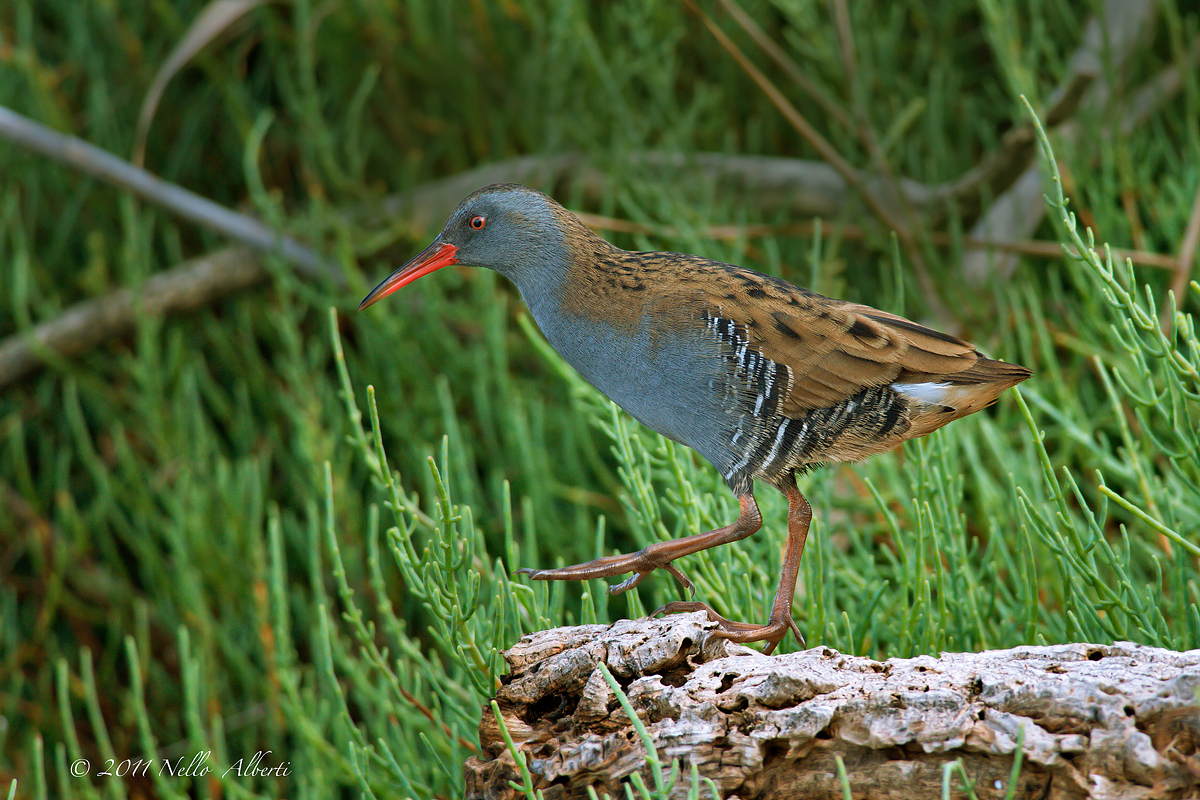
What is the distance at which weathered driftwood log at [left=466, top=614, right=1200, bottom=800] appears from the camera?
137 centimetres

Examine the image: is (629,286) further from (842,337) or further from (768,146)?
(768,146)

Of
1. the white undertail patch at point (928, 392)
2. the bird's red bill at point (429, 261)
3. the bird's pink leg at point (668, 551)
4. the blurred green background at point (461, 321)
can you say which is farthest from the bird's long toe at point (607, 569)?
the bird's red bill at point (429, 261)

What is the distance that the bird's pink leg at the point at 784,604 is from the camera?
1919mm

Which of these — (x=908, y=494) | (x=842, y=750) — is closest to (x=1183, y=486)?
(x=908, y=494)

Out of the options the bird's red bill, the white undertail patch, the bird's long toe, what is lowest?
the bird's long toe

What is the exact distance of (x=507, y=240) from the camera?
2184 mm

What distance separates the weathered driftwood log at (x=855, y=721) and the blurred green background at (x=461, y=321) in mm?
488

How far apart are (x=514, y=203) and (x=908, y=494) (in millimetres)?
1362

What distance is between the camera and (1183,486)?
8.42ft

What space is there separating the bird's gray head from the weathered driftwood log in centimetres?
79

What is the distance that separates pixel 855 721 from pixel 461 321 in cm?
248

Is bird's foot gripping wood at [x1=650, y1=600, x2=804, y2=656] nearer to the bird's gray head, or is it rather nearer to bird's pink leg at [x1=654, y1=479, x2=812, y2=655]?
bird's pink leg at [x1=654, y1=479, x2=812, y2=655]

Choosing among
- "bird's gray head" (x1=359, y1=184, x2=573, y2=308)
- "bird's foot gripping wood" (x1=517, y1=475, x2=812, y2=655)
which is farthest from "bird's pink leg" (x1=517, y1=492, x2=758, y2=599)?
"bird's gray head" (x1=359, y1=184, x2=573, y2=308)

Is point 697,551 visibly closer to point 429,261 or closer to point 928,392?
point 928,392
